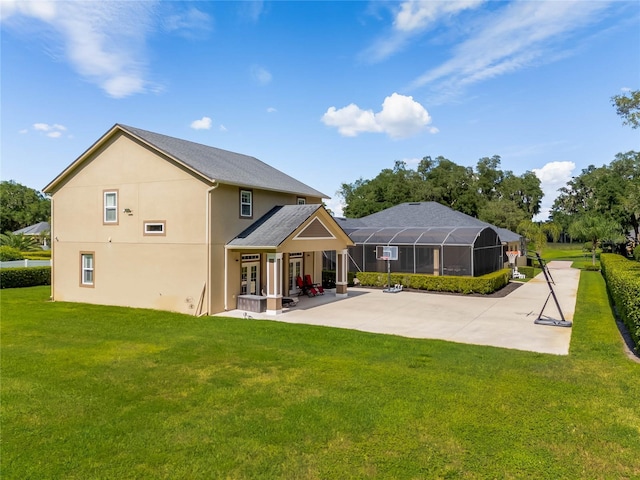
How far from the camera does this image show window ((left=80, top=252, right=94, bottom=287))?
18.6m

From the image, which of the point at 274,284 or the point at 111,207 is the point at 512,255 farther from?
the point at 111,207

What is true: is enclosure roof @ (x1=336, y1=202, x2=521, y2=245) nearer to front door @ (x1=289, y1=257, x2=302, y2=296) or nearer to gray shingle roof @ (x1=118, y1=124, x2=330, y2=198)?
front door @ (x1=289, y1=257, x2=302, y2=296)

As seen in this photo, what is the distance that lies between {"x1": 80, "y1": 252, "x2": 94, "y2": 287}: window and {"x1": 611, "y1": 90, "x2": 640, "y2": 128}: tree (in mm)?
23172

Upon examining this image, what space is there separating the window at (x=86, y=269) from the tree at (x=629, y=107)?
2317 centimetres

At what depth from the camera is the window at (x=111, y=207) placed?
17.9 meters

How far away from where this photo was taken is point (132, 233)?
1736 centimetres

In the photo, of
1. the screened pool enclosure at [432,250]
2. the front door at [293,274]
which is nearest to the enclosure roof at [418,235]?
the screened pool enclosure at [432,250]

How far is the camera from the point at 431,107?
22125 millimetres

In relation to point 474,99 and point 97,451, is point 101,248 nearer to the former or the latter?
point 97,451

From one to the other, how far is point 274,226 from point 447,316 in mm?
7719

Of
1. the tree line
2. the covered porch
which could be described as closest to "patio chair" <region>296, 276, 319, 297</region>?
the covered porch

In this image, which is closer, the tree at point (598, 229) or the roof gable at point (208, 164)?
the roof gable at point (208, 164)

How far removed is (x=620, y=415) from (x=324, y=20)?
14.8m

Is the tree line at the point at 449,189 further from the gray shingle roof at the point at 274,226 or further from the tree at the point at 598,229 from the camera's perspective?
the gray shingle roof at the point at 274,226
